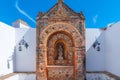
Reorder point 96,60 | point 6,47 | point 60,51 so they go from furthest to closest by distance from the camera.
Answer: point 96,60
point 60,51
point 6,47

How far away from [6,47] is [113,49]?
593 cm

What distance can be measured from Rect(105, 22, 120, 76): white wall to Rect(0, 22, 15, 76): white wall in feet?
19.1

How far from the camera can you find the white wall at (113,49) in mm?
8495

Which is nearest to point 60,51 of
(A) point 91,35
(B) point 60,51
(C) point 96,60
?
(B) point 60,51

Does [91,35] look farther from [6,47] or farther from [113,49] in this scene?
[6,47]

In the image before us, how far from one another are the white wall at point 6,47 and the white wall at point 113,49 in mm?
5836

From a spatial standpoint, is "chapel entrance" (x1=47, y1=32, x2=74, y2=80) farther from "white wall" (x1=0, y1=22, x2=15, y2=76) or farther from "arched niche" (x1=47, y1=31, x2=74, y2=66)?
"white wall" (x1=0, y1=22, x2=15, y2=76)

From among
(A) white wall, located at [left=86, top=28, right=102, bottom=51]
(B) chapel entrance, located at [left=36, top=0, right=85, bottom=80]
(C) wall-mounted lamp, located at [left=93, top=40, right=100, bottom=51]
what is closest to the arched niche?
(B) chapel entrance, located at [left=36, top=0, right=85, bottom=80]

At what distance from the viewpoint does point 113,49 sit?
921cm

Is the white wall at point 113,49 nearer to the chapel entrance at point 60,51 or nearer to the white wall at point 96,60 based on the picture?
the white wall at point 96,60

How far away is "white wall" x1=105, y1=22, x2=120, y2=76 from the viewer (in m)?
8.50

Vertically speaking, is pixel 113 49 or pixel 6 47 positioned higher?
pixel 6 47

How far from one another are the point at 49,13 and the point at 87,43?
309 cm

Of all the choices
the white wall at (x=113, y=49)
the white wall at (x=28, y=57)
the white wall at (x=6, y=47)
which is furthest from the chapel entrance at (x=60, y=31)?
the white wall at (x=6, y=47)
